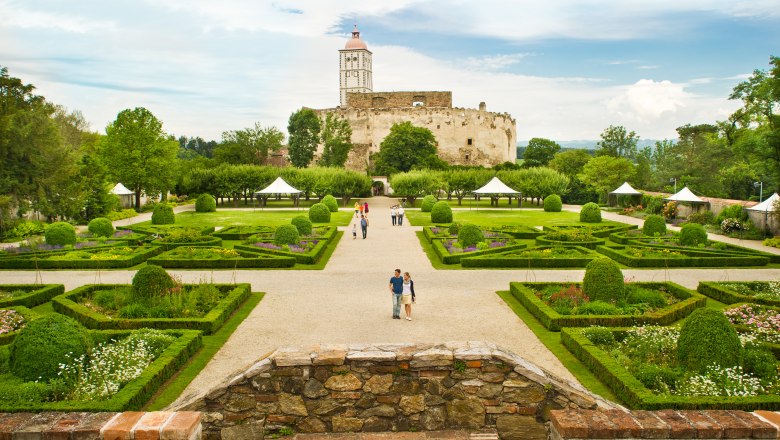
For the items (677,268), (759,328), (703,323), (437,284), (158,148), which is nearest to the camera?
(703,323)

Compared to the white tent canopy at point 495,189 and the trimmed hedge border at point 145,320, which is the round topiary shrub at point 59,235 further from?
the white tent canopy at point 495,189

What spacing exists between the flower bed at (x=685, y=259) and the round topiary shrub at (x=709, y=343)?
9.99 meters

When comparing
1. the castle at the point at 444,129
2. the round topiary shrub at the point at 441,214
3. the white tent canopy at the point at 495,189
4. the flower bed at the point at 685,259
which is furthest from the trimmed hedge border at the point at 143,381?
the castle at the point at 444,129

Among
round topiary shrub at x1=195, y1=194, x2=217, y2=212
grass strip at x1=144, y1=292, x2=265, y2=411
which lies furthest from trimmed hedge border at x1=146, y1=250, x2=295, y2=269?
round topiary shrub at x1=195, y1=194, x2=217, y2=212

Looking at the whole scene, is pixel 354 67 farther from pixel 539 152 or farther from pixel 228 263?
pixel 228 263

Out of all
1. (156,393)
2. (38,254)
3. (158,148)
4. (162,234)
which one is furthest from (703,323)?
(158,148)

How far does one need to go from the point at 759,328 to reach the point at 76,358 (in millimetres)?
10459

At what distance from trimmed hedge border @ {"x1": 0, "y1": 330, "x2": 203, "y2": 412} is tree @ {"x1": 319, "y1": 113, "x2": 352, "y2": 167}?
5585 cm

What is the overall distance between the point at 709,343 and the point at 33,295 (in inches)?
502

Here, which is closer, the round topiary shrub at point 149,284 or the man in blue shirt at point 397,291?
the man in blue shirt at point 397,291

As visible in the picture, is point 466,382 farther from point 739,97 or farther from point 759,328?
point 739,97

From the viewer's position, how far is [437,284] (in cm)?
1579

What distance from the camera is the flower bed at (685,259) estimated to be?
60.9 feet

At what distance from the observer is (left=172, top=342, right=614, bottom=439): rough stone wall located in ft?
22.5
